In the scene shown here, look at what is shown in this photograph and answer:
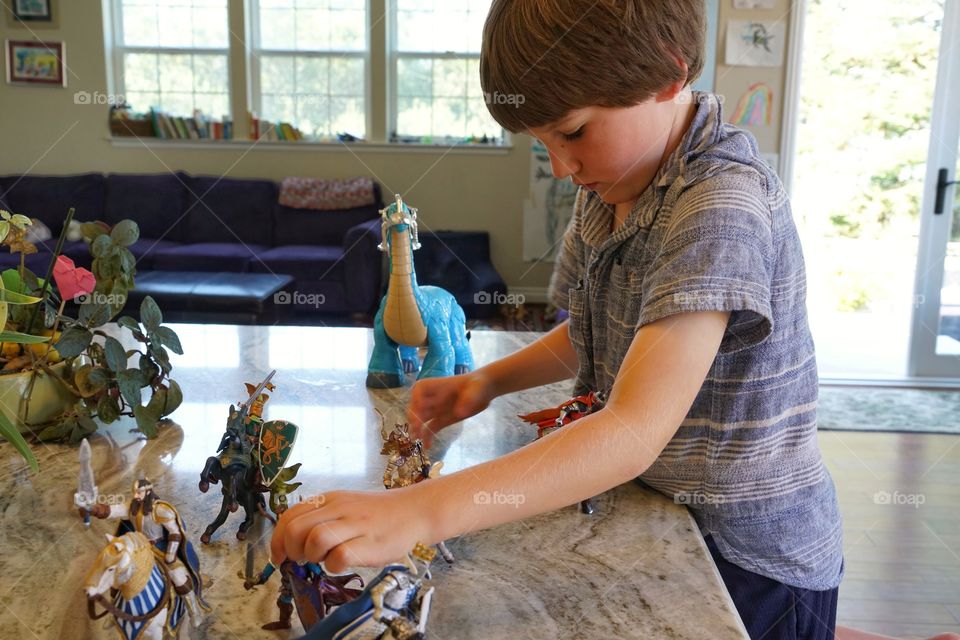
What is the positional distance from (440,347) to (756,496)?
57cm

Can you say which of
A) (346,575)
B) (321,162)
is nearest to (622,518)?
(346,575)

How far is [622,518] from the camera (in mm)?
908

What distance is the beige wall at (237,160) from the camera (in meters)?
5.91

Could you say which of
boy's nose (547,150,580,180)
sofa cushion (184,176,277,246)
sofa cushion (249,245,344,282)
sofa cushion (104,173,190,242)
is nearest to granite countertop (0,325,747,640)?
boy's nose (547,150,580,180)

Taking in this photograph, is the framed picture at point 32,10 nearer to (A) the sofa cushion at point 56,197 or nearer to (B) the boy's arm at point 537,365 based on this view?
(A) the sofa cushion at point 56,197

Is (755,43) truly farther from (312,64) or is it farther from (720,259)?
(720,259)

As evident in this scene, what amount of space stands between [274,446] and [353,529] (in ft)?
0.67

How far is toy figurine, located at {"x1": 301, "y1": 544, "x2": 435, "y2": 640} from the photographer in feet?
2.02

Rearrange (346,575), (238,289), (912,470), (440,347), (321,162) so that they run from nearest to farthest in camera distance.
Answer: (346,575), (440,347), (912,470), (238,289), (321,162)

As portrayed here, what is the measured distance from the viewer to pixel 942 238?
13.8 feet

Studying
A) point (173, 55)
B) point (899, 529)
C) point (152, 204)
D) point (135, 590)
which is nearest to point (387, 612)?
point (135, 590)

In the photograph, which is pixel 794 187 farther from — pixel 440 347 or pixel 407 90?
pixel 440 347

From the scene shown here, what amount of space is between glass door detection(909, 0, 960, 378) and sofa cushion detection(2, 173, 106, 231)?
494 cm

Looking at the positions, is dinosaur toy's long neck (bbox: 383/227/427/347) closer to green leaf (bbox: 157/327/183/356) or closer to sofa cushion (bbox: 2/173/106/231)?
green leaf (bbox: 157/327/183/356)
